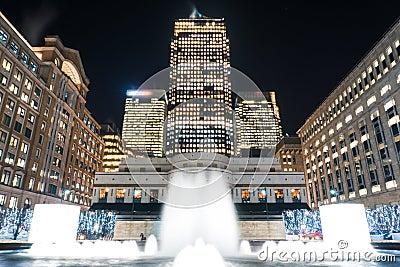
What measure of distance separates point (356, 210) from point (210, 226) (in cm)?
2975

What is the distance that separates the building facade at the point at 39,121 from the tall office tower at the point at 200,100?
319 feet

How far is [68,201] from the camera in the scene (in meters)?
77.7

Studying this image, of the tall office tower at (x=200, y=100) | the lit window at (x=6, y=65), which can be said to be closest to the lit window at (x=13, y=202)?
the lit window at (x=6, y=65)

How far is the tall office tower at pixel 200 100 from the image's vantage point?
7160 inches

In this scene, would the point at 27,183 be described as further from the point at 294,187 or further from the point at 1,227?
the point at 294,187

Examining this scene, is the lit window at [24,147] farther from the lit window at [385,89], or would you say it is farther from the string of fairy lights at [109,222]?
the lit window at [385,89]

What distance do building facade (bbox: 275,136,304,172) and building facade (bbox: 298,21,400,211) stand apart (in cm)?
4842

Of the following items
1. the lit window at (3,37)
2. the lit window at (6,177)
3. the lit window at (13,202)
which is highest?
the lit window at (3,37)

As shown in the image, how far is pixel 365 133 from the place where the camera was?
62.4 metres

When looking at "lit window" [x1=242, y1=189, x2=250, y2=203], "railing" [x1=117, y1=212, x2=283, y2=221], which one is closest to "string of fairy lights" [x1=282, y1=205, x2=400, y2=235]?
"railing" [x1=117, y1=212, x2=283, y2=221]

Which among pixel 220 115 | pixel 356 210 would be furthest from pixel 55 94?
pixel 220 115

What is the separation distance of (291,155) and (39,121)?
11614cm

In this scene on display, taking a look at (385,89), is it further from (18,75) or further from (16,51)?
(16,51)

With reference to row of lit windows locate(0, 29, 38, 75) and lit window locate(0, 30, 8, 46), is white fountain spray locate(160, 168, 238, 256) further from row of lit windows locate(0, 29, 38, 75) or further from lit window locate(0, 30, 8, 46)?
lit window locate(0, 30, 8, 46)
